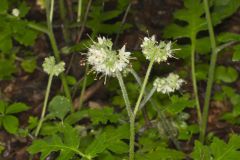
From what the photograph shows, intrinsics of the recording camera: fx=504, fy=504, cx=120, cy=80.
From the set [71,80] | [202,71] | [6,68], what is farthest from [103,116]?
[6,68]

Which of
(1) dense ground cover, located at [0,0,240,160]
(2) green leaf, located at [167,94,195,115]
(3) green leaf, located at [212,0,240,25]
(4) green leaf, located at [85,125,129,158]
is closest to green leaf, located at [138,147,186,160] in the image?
(1) dense ground cover, located at [0,0,240,160]

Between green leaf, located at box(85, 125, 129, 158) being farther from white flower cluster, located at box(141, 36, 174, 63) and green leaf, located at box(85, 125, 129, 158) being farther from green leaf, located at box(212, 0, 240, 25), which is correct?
green leaf, located at box(212, 0, 240, 25)

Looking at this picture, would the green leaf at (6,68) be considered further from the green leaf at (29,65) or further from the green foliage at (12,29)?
the green foliage at (12,29)

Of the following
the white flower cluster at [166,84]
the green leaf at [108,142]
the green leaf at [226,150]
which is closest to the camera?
the green leaf at [108,142]

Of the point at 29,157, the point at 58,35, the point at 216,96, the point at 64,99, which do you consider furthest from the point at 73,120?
the point at 58,35

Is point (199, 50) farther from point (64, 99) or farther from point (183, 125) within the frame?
point (64, 99)

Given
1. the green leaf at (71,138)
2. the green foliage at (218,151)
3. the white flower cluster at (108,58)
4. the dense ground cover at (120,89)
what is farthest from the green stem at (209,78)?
the green leaf at (71,138)
